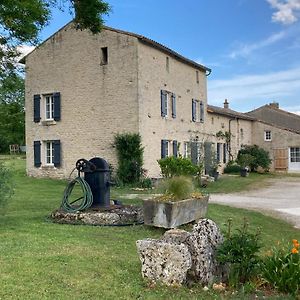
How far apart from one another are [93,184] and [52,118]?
578 inches

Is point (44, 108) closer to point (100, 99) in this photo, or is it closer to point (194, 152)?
point (100, 99)

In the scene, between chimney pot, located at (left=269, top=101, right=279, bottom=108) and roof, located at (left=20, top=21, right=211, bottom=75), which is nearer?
roof, located at (left=20, top=21, right=211, bottom=75)

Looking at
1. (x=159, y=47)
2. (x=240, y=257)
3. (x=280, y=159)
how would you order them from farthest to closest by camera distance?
(x=280, y=159) → (x=159, y=47) → (x=240, y=257)

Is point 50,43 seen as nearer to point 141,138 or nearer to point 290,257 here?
point 141,138

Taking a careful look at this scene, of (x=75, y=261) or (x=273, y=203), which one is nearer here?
(x=75, y=261)

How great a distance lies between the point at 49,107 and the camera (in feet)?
80.9

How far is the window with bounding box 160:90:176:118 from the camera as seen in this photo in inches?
945

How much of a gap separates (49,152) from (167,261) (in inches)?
813

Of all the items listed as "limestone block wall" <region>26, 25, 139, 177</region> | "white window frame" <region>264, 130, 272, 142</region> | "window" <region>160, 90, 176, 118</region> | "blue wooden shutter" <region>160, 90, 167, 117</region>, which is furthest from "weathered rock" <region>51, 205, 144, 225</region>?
"white window frame" <region>264, 130, 272, 142</region>

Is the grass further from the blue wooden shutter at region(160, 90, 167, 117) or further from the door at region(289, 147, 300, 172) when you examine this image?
the door at region(289, 147, 300, 172)

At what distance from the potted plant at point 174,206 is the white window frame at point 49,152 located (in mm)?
15998

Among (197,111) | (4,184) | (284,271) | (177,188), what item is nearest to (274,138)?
(197,111)

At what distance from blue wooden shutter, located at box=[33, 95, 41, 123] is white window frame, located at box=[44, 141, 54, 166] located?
1.42 meters

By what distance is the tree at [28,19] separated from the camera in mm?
7969
